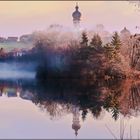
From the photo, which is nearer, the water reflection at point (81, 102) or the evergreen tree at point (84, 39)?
the water reflection at point (81, 102)

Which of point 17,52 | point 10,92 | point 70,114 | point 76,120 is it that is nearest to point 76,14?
point 17,52

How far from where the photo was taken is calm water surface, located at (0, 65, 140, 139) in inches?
301

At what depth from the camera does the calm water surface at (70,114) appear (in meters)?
7.64

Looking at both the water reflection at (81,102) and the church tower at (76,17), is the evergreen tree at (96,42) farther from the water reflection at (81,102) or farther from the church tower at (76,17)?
the water reflection at (81,102)

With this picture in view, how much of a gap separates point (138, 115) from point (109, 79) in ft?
26.7

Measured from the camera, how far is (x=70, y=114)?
9539 millimetres

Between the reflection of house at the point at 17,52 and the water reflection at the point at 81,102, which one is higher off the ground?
the reflection of house at the point at 17,52

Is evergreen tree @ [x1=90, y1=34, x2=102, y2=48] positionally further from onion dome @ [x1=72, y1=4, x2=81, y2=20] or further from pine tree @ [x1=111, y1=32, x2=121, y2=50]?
onion dome @ [x1=72, y1=4, x2=81, y2=20]

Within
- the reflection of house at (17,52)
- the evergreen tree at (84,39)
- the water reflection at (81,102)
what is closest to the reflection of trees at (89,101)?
the water reflection at (81,102)

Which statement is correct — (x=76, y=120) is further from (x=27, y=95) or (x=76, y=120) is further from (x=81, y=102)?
(x=27, y=95)

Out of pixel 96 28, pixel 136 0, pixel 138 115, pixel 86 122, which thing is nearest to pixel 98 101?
pixel 138 115

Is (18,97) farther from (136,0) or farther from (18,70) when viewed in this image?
(18,70)

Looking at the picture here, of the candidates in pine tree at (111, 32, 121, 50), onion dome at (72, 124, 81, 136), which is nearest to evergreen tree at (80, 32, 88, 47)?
pine tree at (111, 32, 121, 50)

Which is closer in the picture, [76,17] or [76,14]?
[76,17]
